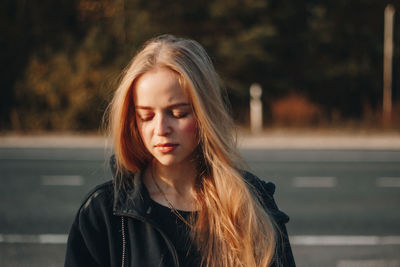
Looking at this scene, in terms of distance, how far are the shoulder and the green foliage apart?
566 inches

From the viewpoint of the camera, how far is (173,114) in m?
1.51

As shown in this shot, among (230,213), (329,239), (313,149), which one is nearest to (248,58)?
(313,149)

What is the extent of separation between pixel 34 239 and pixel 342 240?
324 centimetres

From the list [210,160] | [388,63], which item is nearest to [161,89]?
[210,160]

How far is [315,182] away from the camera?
8.05 meters

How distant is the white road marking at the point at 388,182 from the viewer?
309 inches

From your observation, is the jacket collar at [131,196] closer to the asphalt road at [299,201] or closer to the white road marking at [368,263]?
the asphalt road at [299,201]

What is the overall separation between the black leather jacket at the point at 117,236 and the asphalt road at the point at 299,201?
1.14 feet

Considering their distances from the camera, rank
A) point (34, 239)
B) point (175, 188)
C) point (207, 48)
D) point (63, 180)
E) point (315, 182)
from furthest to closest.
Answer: point (207, 48), point (63, 180), point (315, 182), point (34, 239), point (175, 188)

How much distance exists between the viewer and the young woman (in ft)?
4.80

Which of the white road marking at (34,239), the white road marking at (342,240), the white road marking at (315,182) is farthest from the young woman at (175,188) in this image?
the white road marking at (315,182)

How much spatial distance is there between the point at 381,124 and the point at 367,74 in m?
5.84

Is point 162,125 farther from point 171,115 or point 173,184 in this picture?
point 173,184

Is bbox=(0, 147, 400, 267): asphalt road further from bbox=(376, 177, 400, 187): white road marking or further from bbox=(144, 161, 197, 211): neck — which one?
bbox=(144, 161, 197, 211): neck
